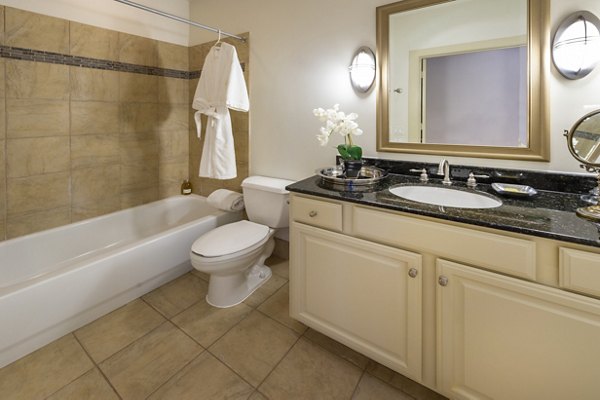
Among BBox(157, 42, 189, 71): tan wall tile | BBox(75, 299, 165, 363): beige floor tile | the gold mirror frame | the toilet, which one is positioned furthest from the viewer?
BBox(157, 42, 189, 71): tan wall tile

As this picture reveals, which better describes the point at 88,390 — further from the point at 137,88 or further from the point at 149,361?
the point at 137,88

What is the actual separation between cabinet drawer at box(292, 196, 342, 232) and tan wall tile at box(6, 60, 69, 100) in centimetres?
192

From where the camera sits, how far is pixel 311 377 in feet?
4.39

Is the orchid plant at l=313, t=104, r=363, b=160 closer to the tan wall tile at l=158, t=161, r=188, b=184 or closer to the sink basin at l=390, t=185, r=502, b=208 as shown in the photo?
the sink basin at l=390, t=185, r=502, b=208

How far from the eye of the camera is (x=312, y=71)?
200 centimetres

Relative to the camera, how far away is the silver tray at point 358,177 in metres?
1.38

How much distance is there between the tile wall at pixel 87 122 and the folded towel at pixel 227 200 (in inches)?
8.1

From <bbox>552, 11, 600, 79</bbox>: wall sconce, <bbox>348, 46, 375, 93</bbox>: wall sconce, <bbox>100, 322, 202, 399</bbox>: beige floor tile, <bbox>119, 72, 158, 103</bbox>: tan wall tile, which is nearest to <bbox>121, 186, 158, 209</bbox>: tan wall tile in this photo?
<bbox>119, 72, 158, 103</bbox>: tan wall tile

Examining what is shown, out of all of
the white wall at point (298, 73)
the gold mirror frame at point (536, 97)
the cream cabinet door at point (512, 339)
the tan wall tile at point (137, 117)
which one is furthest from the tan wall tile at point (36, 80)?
the cream cabinet door at point (512, 339)

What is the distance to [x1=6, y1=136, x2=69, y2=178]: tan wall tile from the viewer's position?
1855 millimetres

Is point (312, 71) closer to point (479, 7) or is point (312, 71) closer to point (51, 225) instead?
point (479, 7)

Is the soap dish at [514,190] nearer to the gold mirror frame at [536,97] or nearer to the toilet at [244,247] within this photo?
the gold mirror frame at [536,97]

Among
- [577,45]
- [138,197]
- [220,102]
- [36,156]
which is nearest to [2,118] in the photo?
[36,156]

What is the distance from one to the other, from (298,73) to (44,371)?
87.9 inches
